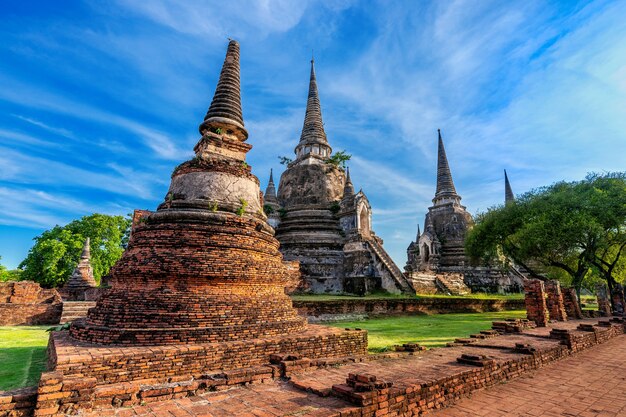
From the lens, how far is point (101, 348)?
586 cm

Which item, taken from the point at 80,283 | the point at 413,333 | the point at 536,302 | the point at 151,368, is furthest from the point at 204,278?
the point at 80,283

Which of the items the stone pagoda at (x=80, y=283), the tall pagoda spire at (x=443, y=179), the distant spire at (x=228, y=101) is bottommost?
the stone pagoda at (x=80, y=283)

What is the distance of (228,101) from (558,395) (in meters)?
11.1

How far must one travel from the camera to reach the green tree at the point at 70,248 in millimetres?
30500

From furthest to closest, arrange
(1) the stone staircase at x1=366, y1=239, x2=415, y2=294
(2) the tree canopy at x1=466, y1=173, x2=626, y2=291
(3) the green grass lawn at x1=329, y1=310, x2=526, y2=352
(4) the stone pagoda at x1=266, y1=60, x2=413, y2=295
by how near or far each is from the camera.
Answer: (4) the stone pagoda at x1=266, y1=60, x2=413, y2=295 < (1) the stone staircase at x1=366, y1=239, x2=415, y2=294 < (2) the tree canopy at x1=466, y1=173, x2=626, y2=291 < (3) the green grass lawn at x1=329, y1=310, x2=526, y2=352

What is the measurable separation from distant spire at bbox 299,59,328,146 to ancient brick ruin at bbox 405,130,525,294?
13822 mm

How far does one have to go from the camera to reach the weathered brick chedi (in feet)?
18.5

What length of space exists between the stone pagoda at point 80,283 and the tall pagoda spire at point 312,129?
60.3ft

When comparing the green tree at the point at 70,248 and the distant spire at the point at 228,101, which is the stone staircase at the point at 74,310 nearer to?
the distant spire at the point at 228,101

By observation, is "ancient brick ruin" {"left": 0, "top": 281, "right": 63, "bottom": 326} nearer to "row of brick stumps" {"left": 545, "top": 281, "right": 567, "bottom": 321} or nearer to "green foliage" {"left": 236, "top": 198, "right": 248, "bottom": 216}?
"green foliage" {"left": 236, "top": 198, "right": 248, "bottom": 216}

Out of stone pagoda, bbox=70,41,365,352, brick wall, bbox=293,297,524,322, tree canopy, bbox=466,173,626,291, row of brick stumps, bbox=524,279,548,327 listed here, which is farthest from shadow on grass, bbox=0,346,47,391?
tree canopy, bbox=466,173,626,291

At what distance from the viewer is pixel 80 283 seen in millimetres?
23219

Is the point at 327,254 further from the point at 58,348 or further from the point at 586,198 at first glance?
the point at 58,348

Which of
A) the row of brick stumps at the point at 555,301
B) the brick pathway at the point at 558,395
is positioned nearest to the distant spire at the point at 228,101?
the brick pathway at the point at 558,395
